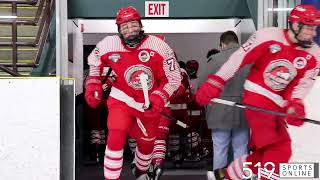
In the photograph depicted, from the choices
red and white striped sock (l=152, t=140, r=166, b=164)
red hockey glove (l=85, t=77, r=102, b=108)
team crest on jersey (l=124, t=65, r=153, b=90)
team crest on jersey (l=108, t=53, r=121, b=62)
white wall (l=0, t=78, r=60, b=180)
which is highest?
team crest on jersey (l=108, t=53, r=121, b=62)

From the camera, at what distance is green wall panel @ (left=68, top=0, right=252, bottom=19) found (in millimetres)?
5590

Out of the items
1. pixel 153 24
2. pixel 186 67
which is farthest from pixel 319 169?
pixel 153 24

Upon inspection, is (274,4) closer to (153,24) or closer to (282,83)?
(282,83)

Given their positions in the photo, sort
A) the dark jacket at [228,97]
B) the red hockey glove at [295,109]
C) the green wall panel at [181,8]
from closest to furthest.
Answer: the red hockey glove at [295,109] → the dark jacket at [228,97] → the green wall panel at [181,8]

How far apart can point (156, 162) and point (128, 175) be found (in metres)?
0.82

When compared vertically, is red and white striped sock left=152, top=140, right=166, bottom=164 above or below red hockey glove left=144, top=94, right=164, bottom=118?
below

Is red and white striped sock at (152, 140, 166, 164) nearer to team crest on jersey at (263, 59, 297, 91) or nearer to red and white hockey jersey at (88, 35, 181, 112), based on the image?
red and white hockey jersey at (88, 35, 181, 112)

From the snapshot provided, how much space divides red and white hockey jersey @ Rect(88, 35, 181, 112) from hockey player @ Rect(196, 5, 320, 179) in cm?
42

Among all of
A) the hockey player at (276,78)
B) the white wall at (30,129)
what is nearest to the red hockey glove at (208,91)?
the hockey player at (276,78)

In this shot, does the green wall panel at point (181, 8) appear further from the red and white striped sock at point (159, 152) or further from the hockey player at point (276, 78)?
the hockey player at point (276, 78)

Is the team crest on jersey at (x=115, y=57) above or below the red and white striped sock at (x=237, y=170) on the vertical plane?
above

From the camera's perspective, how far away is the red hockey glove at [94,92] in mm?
4461

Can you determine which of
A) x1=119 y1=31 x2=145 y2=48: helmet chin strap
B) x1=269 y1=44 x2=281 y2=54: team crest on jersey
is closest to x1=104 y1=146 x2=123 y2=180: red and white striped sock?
x1=119 y1=31 x2=145 y2=48: helmet chin strap

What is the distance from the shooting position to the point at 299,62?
4062 millimetres
